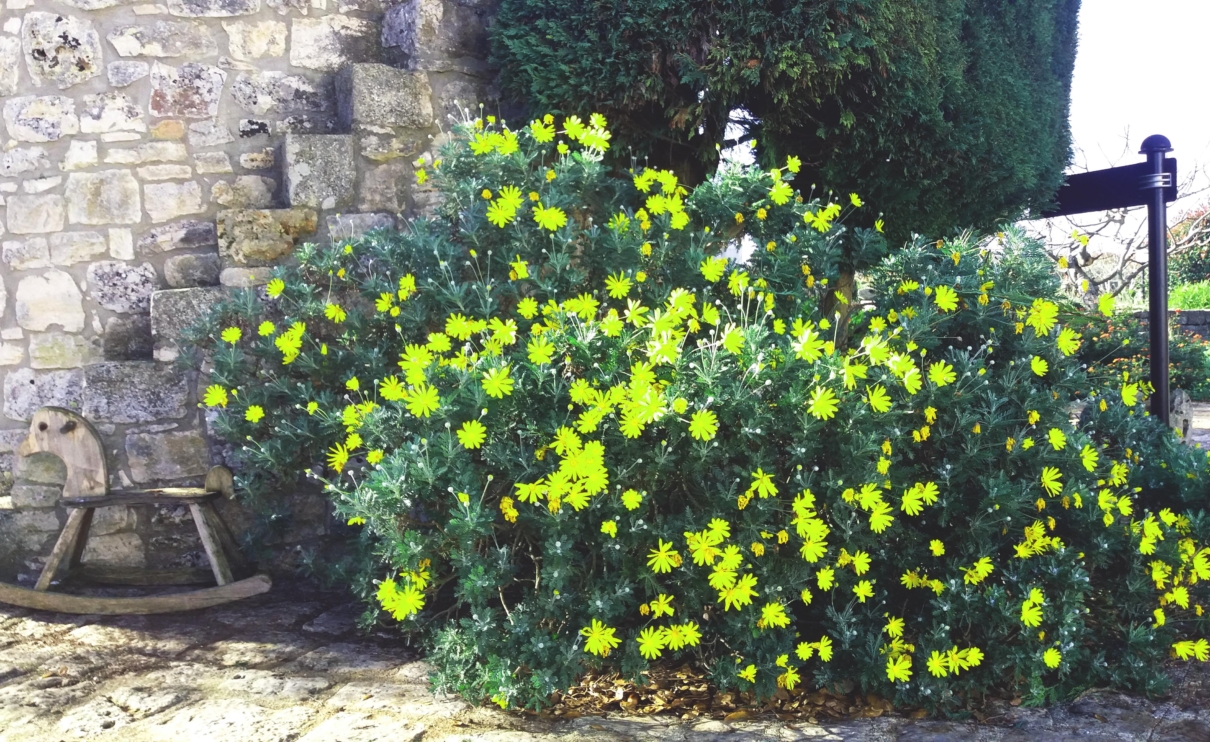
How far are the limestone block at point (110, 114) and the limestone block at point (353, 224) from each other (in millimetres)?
939

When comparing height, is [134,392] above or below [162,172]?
below

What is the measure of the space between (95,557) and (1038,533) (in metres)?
3.82

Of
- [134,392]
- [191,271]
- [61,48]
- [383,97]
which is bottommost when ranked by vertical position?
[134,392]

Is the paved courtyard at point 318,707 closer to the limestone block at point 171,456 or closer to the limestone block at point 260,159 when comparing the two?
the limestone block at point 171,456

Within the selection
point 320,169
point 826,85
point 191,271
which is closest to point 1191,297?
point 826,85

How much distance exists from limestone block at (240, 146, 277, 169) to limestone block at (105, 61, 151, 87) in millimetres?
539

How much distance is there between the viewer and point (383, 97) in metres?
4.19

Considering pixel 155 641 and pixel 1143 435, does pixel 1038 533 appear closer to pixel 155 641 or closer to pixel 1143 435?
pixel 1143 435

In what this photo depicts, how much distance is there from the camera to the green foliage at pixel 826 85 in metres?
4.08

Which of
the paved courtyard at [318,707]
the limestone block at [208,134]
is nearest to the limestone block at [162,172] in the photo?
the limestone block at [208,134]

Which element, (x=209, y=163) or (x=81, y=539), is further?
(x=209, y=163)

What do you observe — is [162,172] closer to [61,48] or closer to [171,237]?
[171,237]

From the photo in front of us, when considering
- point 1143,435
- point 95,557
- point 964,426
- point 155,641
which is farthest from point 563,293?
point 95,557

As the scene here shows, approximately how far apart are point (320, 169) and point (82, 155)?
3.53 ft
